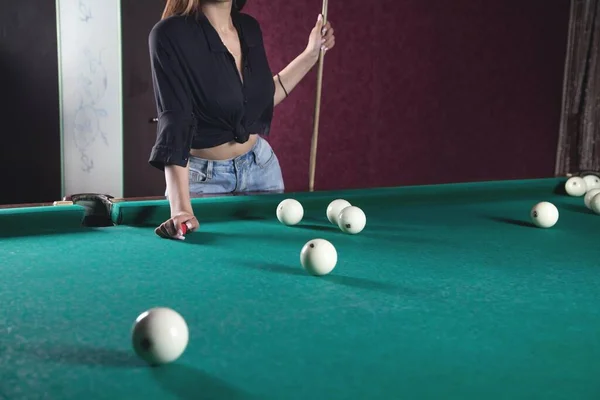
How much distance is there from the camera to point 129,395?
0.82 meters

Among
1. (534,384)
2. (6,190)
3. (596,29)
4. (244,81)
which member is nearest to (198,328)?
(534,384)

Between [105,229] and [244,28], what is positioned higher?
[244,28]

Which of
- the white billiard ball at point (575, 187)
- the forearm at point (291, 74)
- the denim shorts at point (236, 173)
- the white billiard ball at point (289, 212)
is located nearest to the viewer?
the white billiard ball at point (289, 212)

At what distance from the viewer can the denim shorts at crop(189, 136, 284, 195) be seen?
8.53 feet

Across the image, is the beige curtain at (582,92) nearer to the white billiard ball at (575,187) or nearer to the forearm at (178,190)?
the white billiard ball at (575,187)

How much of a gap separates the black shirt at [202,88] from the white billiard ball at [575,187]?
4.33 ft

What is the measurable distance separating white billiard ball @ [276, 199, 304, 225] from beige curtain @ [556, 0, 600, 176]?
4417 mm

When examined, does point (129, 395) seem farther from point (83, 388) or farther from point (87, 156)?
point (87, 156)

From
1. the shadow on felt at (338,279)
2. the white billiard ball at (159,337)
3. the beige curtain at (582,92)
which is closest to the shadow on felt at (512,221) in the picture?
the shadow on felt at (338,279)

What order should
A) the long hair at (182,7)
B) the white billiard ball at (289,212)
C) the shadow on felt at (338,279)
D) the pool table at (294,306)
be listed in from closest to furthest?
Result: 1. the pool table at (294,306)
2. the shadow on felt at (338,279)
3. the white billiard ball at (289,212)
4. the long hair at (182,7)

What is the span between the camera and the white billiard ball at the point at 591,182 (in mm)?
2802

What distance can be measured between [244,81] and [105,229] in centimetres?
94

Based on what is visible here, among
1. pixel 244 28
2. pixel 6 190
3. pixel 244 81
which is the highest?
pixel 244 28

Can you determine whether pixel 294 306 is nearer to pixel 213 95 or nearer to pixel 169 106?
pixel 169 106
